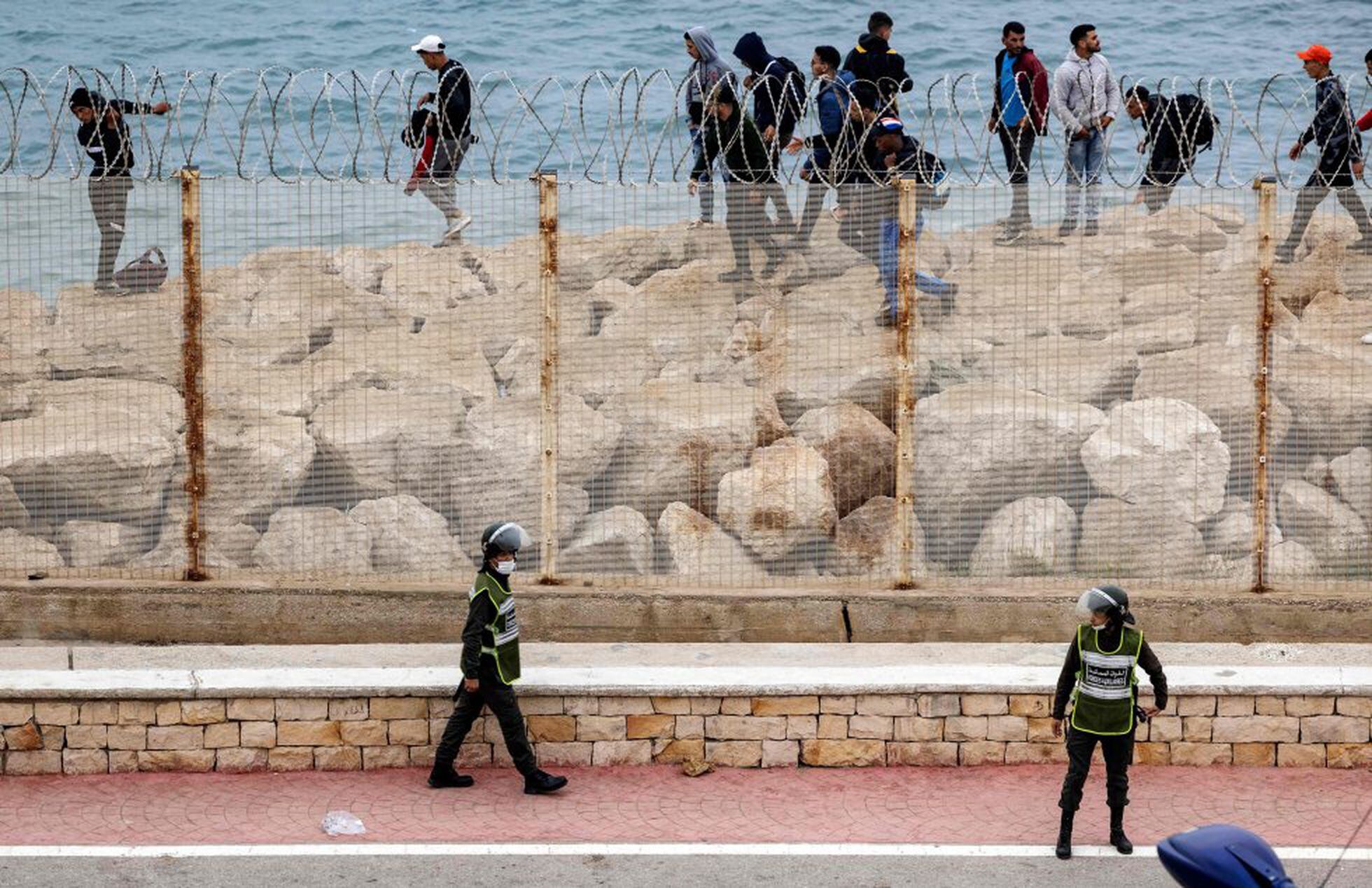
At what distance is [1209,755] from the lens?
9656 millimetres

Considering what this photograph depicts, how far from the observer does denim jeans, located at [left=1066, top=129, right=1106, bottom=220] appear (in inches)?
446

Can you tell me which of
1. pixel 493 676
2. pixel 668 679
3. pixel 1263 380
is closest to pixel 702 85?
pixel 1263 380

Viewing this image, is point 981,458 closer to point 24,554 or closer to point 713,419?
point 713,419

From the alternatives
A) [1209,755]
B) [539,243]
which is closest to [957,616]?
[1209,755]

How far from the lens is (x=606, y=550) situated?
1123cm

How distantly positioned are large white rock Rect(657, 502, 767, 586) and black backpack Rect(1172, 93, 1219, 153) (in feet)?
12.0

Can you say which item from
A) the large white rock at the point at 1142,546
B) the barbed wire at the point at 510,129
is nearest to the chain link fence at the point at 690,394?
the large white rock at the point at 1142,546

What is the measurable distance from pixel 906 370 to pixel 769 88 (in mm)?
2923

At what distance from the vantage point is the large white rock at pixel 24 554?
1127cm

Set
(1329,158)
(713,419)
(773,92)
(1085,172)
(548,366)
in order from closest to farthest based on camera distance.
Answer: (548,366)
(713,419)
(1085,172)
(1329,158)
(773,92)

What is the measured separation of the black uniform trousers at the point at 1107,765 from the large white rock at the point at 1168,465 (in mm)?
2753

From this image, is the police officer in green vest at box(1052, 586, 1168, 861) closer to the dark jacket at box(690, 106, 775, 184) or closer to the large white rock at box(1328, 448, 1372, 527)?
the large white rock at box(1328, 448, 1372, 527)

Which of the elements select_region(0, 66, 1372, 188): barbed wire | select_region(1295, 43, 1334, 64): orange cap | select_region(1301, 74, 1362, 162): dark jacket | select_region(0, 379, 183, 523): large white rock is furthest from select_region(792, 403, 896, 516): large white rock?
select_region(1295, 43, 1334, 64): orange cap

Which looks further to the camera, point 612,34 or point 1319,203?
point 612,34
